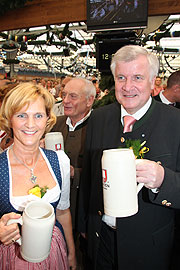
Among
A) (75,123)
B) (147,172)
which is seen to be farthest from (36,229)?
(75,123)

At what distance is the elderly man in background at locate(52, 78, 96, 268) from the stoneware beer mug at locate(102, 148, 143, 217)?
1188mm

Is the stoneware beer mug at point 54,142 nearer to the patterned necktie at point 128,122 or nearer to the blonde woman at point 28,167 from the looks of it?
the blonde woman at point 28,167

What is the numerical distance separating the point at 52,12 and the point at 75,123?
5.93 ft

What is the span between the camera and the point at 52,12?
343cm

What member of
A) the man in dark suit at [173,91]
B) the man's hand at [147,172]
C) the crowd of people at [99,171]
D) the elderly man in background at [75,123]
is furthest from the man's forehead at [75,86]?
the man's hand at [147,172]

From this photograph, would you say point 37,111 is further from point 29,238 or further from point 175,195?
point 175,195

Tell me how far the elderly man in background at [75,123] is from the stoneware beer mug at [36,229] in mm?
1162

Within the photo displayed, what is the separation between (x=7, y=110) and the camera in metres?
1.34

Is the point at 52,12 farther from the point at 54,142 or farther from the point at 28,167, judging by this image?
the point at 28,167

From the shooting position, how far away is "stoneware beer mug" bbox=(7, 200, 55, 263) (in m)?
0.90

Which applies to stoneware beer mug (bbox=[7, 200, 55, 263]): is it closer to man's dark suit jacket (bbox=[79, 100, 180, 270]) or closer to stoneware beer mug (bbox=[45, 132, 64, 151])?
man's dark suit jacket (bbox=[79, 100, 180, 270])

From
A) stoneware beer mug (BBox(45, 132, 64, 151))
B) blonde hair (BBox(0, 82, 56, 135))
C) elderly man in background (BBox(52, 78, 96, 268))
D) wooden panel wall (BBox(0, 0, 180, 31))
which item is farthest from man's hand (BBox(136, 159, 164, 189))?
wooden panel wall (BBox(0, 0, 180, 31))

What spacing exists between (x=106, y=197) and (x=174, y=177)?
0.34 meters

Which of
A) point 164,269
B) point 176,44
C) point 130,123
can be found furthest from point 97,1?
point 176,44
